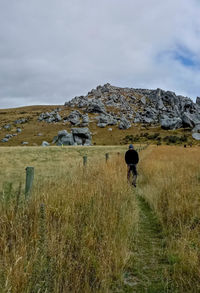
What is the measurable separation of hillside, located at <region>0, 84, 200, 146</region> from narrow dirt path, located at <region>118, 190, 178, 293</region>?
56669mm

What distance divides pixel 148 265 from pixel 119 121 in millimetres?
98970

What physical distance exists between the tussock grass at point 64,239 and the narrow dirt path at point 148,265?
0.61 ft

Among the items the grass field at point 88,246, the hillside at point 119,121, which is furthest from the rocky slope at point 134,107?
the grass field at point 88,246

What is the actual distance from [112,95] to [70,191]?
14281cm

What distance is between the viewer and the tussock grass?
2699 mm

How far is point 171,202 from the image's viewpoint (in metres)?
6.28

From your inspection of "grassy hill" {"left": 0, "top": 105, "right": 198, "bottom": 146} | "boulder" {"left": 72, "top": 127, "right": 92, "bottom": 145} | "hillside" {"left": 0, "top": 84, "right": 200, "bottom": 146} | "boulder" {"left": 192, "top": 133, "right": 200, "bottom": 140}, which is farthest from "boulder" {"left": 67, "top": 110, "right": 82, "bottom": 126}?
"boulder" {"left": 192, "top": 133, "right": 200, "bottom": 140}

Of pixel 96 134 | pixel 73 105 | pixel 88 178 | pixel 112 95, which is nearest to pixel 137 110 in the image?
pixel 112 95

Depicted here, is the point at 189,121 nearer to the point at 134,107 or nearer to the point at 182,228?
the point at 134,107

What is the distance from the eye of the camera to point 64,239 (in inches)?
137

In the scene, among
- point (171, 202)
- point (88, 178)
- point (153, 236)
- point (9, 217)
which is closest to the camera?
point (9, 217)

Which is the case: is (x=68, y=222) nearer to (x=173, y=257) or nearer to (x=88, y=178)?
(x=173, y=257)

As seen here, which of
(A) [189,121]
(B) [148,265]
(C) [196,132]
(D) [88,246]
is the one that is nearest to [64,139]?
(C) [196,132]

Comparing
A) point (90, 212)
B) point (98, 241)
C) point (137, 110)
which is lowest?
point (98, 241)
